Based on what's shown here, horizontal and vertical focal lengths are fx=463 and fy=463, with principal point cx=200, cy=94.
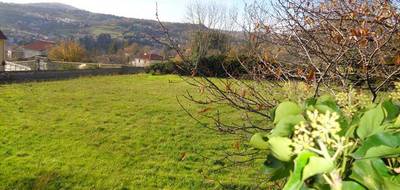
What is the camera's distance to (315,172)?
2.51ft

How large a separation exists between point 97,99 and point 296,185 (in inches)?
733

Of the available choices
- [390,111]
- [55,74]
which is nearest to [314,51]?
[390,111]

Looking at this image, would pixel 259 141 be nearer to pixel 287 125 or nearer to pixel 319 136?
pixel 287 125

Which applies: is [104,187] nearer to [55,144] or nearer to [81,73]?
[55,144]

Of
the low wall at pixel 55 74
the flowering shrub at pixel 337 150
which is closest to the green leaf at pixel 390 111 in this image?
the flowering shrub at pixel 337 150

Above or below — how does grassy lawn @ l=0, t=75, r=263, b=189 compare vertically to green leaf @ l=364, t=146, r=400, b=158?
below

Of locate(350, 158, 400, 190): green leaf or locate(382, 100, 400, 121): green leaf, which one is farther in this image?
locate(382, 100, 400, 121): green leaf

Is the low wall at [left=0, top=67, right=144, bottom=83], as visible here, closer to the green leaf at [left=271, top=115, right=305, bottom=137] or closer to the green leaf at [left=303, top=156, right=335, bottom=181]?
the green leaf at [left=271, top=115, right=305, bottom=137]

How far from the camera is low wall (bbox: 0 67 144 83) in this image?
2664 cm

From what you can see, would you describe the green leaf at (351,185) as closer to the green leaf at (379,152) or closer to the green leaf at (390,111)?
the green leaf at (379,152)

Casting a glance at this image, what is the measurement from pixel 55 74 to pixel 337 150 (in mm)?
31685

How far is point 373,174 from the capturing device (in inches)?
33.9

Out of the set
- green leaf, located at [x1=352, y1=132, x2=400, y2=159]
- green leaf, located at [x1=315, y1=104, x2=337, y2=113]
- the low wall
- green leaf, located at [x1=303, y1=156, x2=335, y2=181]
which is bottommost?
the low wall


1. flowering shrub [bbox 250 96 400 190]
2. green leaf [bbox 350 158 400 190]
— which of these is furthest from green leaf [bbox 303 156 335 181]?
green leaf [bbox 350 158 400 190]
